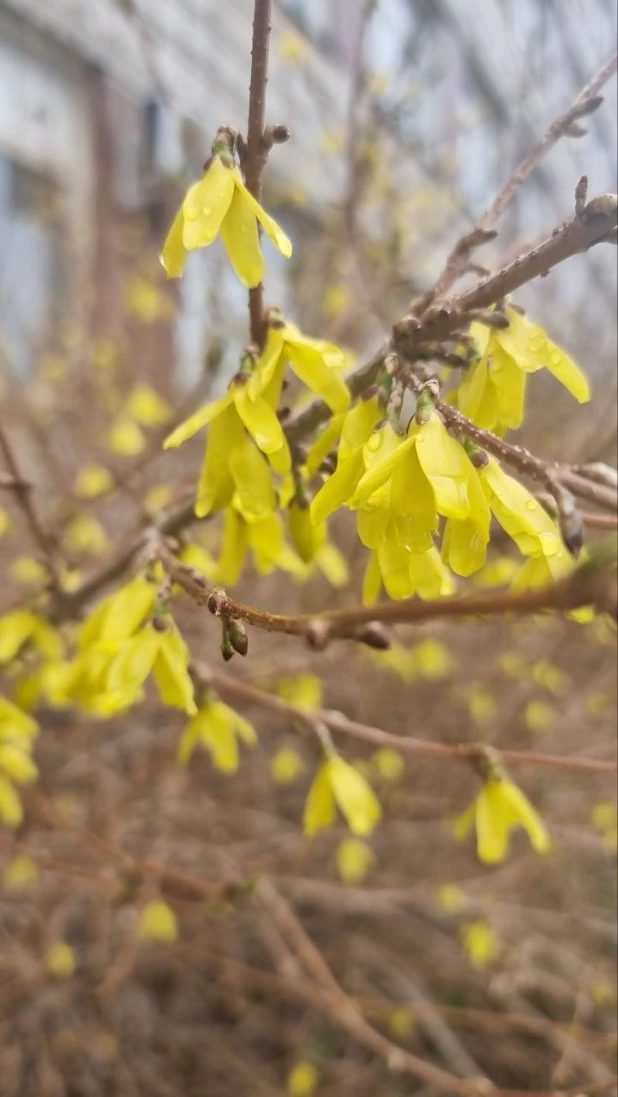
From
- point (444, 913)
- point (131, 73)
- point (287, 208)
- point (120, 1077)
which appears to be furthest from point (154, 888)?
point (131, 73)

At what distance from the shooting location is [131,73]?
195 inches

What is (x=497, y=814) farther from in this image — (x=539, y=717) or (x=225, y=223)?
(x=539, y=717)

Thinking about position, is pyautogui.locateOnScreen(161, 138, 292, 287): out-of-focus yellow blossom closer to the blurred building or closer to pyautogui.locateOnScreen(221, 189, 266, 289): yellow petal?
pyautogui.locateOnScreen(221, 189, 266, 289): yellow petal

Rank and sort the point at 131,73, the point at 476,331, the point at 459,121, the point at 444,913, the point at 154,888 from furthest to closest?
the point at 131,73 < the point at 459,121 < the point at 444,913 < the point at 154,888 < the point at 476,331

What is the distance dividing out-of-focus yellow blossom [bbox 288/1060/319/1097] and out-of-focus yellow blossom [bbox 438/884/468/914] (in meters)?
0.63

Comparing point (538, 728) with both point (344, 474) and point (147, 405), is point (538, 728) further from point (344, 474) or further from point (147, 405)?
point (344, 474)

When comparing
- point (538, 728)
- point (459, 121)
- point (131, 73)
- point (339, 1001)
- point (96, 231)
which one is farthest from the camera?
point (96, 231)

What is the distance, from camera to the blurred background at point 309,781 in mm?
2322

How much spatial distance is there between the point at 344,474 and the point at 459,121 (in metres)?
4.07

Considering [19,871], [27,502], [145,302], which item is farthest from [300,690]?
[145,302]

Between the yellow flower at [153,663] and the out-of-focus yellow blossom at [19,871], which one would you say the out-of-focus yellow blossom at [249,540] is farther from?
the out-of-focus yellow blossom at [19,871]

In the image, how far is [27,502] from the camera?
1.30m

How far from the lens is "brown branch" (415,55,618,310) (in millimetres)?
939

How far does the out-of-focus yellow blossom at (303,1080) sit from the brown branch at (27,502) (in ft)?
5.85
